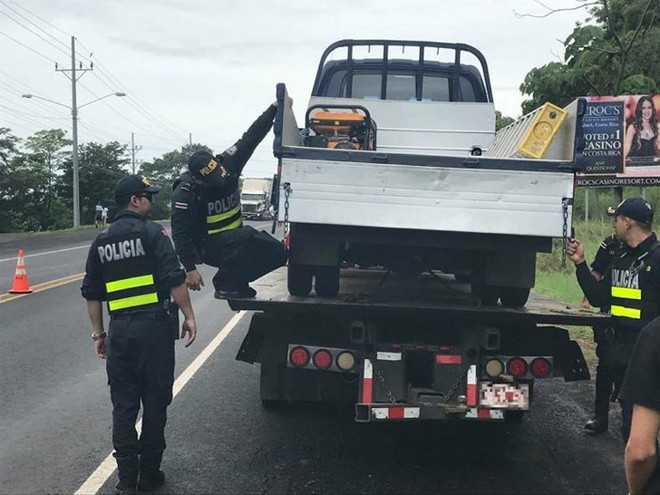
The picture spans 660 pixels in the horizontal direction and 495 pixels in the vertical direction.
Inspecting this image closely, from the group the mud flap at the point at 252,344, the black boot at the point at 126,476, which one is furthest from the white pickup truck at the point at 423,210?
the black boot at the point at 126,476

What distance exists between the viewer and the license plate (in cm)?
424

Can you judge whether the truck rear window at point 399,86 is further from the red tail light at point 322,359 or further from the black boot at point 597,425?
the red tail light at point 322,359

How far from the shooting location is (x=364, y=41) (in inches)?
313

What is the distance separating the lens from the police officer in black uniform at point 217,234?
4715mm

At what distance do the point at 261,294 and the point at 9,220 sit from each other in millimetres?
42556

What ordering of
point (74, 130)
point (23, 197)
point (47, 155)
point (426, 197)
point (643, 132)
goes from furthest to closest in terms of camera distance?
point (47, 155) < point (23, 197) < point (74, 130) < point (643, 132) < point (426, 197)

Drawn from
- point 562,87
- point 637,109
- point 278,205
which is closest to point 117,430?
point 278,205

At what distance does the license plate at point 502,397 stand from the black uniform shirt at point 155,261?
6.48 feet

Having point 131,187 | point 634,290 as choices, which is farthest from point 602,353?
point 131,187

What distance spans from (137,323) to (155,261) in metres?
0.39

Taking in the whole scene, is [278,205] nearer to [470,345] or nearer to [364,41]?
[470,345]

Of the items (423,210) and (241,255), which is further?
(241,255)

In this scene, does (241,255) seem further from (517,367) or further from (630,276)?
(630,276)

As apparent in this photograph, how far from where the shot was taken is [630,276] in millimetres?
4594
